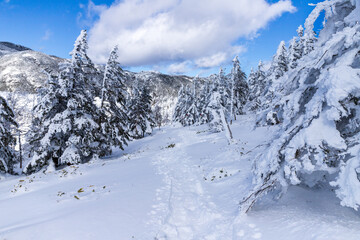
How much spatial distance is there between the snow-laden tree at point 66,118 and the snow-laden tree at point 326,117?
15325 mm

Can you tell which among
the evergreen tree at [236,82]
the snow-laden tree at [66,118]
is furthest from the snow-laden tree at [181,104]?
the snow-laden tree at [66,118]

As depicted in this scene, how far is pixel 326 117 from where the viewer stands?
13.5ft

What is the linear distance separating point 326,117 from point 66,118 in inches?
691

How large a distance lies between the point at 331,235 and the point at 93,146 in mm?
18396

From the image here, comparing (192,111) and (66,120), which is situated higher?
(192,111)

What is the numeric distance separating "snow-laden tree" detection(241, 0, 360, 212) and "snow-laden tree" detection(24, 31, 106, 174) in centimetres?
1532

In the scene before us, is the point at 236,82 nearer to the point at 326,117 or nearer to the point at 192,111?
the point at 192,111

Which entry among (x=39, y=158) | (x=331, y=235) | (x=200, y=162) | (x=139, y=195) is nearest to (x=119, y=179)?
(x=139, y=195)

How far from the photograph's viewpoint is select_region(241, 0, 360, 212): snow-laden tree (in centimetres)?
366

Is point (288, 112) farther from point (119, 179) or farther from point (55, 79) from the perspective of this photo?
point (55, 79)

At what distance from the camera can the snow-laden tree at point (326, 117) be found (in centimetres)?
366

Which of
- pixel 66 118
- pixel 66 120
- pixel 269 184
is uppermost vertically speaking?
pixel 66 118

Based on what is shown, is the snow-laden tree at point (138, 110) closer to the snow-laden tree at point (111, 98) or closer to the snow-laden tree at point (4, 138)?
the snow-laden tree at point (111, 98)

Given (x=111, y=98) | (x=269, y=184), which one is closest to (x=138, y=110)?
(x=111, y=98)
